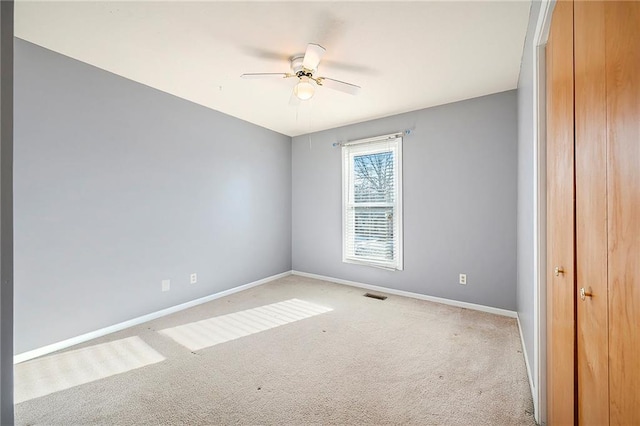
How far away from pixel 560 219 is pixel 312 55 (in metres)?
1.85

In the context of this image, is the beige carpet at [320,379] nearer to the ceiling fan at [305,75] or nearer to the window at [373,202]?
the window at [373,202]

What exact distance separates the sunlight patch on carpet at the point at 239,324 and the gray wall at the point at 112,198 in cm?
62

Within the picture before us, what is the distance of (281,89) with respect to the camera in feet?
9.78

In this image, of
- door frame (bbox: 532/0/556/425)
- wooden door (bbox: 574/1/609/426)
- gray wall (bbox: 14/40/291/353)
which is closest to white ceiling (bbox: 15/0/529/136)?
gray wall (bbox: 14/40/291/353)

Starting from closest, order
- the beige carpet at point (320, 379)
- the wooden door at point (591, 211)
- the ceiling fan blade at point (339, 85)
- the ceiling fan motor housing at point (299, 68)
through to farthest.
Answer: the wooden door at point (591, 211), the beige carpet at point (320, 379), the ceiling fan motor housing at point (299, 68), the ceiling fan blade at point (339, 85)

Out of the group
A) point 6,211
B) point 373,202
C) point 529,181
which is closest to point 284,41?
point 6,211

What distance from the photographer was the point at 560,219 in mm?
1169

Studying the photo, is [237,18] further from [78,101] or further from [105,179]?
[105,179]

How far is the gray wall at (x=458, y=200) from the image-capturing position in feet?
9.96

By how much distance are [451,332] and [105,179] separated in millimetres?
3570

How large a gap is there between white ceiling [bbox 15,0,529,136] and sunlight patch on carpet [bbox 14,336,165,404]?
2458 millimetres

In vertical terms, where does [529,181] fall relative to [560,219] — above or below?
above

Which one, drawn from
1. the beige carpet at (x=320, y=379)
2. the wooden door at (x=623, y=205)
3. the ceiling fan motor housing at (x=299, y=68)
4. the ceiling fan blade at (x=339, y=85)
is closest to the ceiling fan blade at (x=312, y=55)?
the ceiling fan motor housing at (x=299, y=68)

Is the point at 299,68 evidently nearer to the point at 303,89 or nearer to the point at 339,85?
the point at 303,89
